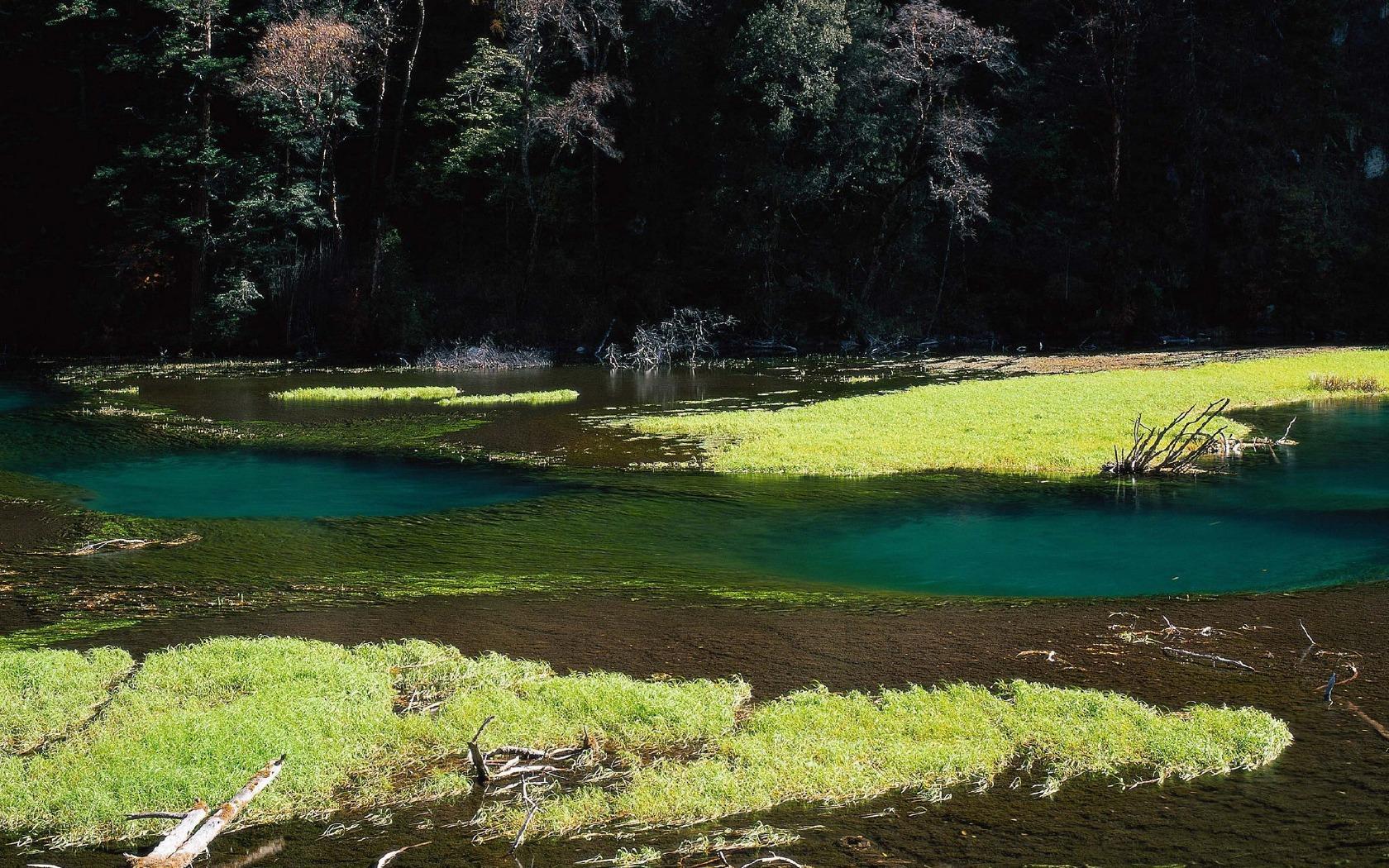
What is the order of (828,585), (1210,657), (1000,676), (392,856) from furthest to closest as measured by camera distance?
(828,585), (1210,657), (1000,676), (392,856)

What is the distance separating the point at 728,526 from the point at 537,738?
8.51 m

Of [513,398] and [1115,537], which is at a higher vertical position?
[513,398]

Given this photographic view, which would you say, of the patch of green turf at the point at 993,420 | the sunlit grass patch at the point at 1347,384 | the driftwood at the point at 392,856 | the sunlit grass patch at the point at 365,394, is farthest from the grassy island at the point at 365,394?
the driftwood at the point at 392,856

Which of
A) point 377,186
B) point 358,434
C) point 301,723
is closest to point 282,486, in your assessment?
point 358,434

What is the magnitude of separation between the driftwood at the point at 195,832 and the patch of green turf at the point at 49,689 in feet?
6.90

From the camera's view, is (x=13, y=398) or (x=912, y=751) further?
(x=13, y=398)

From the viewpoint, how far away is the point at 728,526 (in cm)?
1661

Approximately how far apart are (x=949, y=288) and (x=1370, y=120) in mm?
20328

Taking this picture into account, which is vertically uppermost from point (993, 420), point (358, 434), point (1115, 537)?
point (993, 420)

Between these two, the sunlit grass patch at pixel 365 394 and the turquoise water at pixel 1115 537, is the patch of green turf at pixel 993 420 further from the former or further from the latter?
the sunlit grass patch at pixel 365 394

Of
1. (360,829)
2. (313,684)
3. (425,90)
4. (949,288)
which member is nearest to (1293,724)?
(360,829)

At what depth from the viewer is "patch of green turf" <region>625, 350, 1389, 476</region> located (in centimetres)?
2116

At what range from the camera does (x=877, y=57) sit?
48.2m

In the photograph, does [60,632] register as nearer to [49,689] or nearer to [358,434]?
[49,689]
